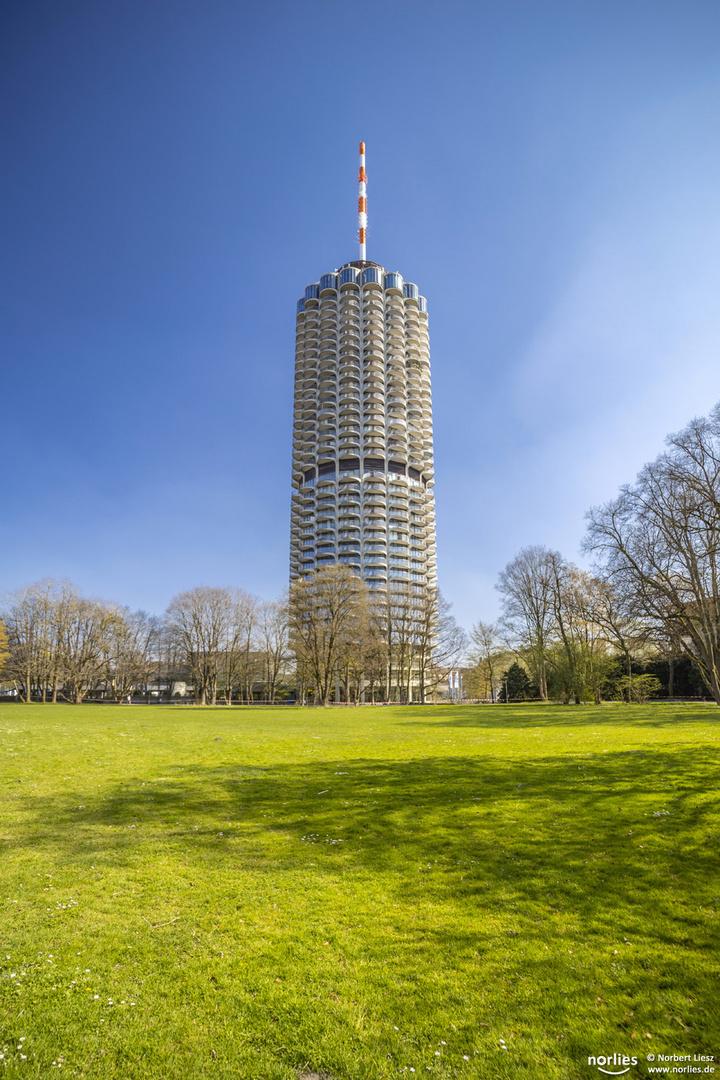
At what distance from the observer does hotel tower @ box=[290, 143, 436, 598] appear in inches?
4636

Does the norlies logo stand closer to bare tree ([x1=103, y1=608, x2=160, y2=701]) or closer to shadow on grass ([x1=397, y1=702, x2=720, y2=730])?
shadow on grass ([x1=397, y1=702, x2=720, y2=730])

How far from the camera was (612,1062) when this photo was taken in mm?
4012

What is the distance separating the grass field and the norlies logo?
0.06m

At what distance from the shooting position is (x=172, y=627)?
7275 cm

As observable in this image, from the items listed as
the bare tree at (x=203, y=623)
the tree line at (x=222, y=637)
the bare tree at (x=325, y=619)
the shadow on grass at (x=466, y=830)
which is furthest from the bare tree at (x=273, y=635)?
the shadow on grass at (x=466, y=830)

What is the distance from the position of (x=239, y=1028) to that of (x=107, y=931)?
2457 mm

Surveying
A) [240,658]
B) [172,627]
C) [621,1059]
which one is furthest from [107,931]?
[240,658]

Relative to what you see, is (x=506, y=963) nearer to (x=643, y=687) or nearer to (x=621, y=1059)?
(x=621, y=1059)

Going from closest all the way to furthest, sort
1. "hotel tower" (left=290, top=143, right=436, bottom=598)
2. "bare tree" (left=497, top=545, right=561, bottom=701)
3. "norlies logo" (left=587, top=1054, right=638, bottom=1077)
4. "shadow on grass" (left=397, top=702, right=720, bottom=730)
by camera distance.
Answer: "norlies logo" (left=587, top=1054, right=638, bottom=1077), "shadow on grass" (left=397, top=702, right=720, bottom=730), "bare tree" (left=497, top=545, right=561, bottom=701), "hotel tower" (left=290, top=143, right=436, bottom=598)

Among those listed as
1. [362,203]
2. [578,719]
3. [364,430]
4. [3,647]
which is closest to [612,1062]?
[578,719]

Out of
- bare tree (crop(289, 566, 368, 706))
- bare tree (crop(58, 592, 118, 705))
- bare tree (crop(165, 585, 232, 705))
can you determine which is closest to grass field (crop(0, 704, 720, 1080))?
bare tree (crop(289, 566, 368, 706))

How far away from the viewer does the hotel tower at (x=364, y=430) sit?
117750 millimetres

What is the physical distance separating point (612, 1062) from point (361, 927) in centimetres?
287

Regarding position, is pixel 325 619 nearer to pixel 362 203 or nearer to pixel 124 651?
pixel 124 651
